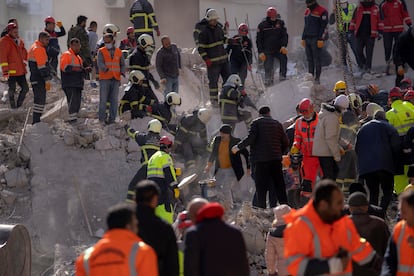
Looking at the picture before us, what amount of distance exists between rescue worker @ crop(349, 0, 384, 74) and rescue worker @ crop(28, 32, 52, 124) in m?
6.51

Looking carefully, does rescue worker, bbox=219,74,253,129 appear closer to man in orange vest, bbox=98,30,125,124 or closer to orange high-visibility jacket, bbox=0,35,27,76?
man in orange vest, bbox=98,30,125,124

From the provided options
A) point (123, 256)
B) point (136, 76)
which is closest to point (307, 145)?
point (136, 76)

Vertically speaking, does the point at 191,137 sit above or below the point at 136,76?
below

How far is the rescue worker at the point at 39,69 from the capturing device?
17.1 metres

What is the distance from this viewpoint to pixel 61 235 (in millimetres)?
16453

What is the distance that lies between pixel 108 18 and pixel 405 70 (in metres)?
12.0

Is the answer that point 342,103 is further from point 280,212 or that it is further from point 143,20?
point 143,20

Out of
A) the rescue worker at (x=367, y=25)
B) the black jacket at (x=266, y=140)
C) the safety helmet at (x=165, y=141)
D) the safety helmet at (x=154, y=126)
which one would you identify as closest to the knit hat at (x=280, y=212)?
the black jacket at (x=266, y=140)

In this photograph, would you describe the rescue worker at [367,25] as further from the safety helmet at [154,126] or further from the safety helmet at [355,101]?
the safety helmet at [154,126]

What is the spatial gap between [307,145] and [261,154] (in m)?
0.67

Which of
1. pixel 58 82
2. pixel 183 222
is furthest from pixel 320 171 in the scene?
pixel 58 82

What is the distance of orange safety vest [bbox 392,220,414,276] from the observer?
7.55 m

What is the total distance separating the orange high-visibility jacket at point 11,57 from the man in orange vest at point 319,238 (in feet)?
37.9

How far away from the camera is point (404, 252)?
24.8 ft
